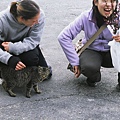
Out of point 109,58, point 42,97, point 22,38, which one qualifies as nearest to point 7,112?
point 42,97

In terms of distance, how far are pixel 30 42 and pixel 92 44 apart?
0.60 metres

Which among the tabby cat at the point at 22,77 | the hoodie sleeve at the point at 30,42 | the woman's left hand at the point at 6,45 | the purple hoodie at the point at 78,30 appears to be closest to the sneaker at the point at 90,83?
the purple hoodie at the point at 78,30

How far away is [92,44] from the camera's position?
351cm

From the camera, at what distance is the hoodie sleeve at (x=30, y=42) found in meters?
3.23

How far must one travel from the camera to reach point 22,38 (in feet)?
11.0

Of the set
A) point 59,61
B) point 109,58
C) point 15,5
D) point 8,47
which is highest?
point 15,5

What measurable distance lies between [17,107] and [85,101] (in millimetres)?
606

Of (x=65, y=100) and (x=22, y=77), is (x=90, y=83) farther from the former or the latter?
(x=22, y=77)

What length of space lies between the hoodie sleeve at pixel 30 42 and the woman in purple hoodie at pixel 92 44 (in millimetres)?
226

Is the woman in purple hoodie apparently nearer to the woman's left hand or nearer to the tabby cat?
the tabby cat

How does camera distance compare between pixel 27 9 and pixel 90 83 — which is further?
pixel 90 83

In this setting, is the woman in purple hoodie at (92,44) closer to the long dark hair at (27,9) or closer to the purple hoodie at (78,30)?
the purple hoodie at (78,30)

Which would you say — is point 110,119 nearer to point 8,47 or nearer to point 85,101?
point 85,101

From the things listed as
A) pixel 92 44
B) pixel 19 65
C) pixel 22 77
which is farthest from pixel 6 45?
pixel 92 44
